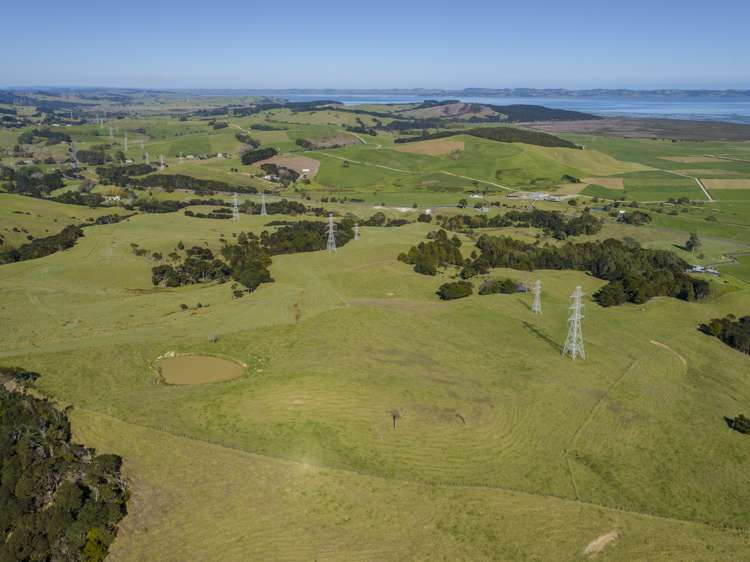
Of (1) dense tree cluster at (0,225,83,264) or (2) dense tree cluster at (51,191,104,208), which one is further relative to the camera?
(2) dense tree cluster at (51,191,104,208)

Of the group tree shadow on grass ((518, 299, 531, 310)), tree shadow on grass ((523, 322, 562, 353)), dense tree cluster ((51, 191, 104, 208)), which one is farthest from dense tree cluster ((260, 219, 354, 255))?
dense tree cluster ((51, 191, 104, 208))

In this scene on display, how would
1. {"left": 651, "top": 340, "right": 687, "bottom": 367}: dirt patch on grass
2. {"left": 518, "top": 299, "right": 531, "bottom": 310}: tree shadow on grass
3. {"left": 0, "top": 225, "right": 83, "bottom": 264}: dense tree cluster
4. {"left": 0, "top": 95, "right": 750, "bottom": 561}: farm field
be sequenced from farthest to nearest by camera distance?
A: {"left": 0, "top": 225, "right": 83, "bottom": 264}: dense tree cluster
{"left": 518, "top": 299, "right": 531, "bottom": 310}: tree shadow on grass
{"left": 651, "top": 340, "right": 687, "bottom": 367}: dirt patch on grass
{"left": 0, "top": 95, "right": 750, "bottom": 561}: farm field

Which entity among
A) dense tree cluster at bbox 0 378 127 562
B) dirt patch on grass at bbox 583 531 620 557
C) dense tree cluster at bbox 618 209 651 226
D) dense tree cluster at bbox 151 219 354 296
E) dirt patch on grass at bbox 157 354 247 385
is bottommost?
dense tree cluster at bbox 618 209 651 226

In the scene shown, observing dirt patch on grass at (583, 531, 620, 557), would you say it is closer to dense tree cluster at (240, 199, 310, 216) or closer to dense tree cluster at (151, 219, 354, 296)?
dense tree cluster at (151, 219, 354, 296)

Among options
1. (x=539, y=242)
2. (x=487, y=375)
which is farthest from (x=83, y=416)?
(x=539, y=242)

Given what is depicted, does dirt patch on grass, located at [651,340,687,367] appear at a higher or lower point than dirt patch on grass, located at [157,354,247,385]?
lower

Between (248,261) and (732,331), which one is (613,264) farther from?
(248,261)

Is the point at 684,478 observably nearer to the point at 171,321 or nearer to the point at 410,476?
the point at 410,476
